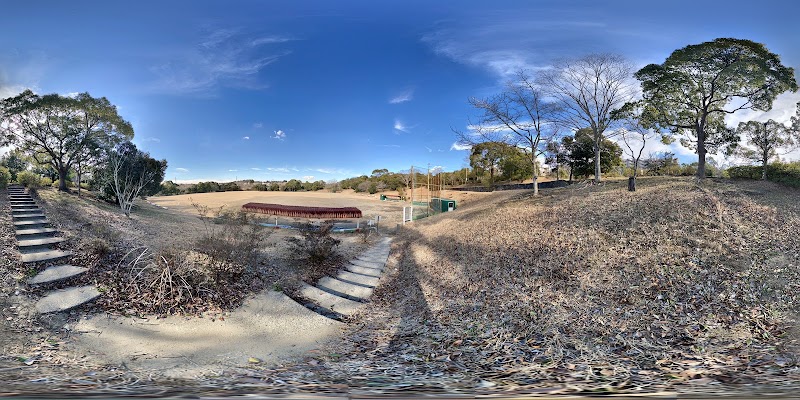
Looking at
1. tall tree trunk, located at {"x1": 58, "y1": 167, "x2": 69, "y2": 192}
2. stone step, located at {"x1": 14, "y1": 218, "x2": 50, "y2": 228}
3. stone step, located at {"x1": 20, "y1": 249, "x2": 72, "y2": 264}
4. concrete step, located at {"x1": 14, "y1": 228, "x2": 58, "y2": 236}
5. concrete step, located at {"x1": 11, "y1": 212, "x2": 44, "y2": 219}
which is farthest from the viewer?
tall tree trunk, located at {"x1": 58, "y1": 167, "x2": 69, "y2": 192}

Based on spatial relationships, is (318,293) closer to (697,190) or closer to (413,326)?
(413,326)

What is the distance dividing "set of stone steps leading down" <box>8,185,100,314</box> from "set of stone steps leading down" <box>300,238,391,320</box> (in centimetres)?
296

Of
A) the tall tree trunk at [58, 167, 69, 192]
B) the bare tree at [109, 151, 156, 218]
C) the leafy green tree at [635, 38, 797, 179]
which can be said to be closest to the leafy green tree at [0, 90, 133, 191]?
the tall tree trunk at [58, 167, 69, 192]

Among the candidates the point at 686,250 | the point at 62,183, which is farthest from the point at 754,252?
the point at 62,183

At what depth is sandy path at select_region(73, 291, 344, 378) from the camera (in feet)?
10.8

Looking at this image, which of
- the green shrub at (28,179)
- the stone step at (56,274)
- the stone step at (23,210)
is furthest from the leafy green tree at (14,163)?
the stone step at (56,274)

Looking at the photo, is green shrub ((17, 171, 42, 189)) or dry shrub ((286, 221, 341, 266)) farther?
green shrub ((17, 171, 42, 189))

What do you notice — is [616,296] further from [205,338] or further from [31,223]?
[31,223]

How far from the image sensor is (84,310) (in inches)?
164

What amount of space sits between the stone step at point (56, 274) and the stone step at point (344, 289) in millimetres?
3580

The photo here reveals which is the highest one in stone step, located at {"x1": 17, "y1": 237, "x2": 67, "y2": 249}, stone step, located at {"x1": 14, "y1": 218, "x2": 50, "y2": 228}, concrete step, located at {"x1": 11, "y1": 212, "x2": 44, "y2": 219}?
concrete step, located at {"x1": 11, "y1": 212, "x2": 44, "y2": 219}

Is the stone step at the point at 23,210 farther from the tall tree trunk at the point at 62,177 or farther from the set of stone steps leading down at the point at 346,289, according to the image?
the tall tree trunk at the point at 62,177

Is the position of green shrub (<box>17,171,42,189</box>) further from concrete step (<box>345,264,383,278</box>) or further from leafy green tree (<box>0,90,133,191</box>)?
concrete step (<box>345,264,383,278</box>)

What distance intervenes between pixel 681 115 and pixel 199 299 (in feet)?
54.8
